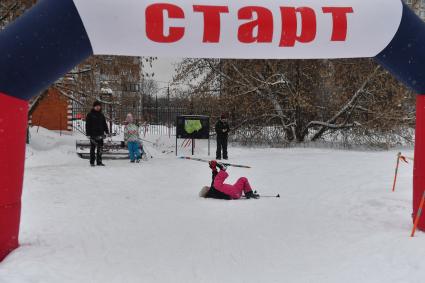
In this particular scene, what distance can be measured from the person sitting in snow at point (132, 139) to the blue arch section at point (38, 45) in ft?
30.0

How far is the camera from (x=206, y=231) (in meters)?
6.98

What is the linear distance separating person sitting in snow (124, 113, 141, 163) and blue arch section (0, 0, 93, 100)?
9.14 metres

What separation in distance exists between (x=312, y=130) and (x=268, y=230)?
53.6ft

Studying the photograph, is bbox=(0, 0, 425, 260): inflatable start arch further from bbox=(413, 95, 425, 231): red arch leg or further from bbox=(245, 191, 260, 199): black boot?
bbox=(245, 191, 260, 199): black boot

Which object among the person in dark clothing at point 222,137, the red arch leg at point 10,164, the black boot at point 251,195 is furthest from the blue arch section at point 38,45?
the person in dark clothing at point 222,137

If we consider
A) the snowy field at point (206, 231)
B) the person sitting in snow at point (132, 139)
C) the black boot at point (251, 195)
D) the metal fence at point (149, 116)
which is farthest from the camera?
the metal fence at point (149, 116)

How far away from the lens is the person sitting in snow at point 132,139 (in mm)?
14666

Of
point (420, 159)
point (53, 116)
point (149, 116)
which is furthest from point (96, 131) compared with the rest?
point (149, 116)

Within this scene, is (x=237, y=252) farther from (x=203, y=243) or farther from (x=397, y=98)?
(x=397, y=98)

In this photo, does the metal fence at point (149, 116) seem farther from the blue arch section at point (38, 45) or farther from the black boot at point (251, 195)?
the blue arch section at point (38, 45)

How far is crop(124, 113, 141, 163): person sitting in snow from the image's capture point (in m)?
14.7

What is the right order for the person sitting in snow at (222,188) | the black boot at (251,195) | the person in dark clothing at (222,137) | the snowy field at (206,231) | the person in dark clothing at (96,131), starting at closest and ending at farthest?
the snowy field at (206,231) < the person sitting in snow at (222,188) < the black boot at (251,195) < the person in dark clothing at (96,131) < the person in dark clothing at (222,137)

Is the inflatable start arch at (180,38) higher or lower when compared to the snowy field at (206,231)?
higher

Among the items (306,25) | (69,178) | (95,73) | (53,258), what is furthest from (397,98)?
(53,258)
